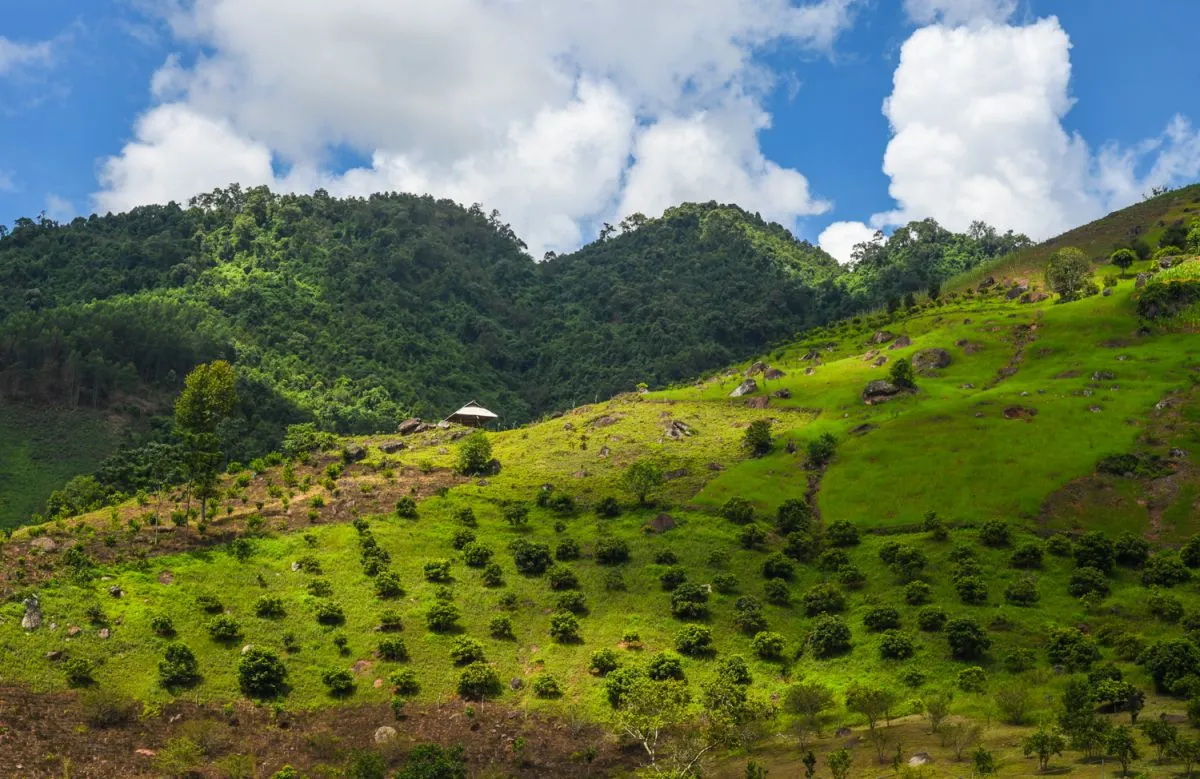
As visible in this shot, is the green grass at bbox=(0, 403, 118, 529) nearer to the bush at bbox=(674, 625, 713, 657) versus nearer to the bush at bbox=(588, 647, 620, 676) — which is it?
the bush at bbox=(588, 647, 620, 676)

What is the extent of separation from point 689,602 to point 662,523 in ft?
65.6

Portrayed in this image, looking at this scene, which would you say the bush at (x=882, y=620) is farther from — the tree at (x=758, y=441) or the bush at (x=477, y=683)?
the tree at (x=758, y=441)

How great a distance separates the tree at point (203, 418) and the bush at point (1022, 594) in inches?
3302

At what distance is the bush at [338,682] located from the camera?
70125 millimetres

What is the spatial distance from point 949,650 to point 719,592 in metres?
23.3

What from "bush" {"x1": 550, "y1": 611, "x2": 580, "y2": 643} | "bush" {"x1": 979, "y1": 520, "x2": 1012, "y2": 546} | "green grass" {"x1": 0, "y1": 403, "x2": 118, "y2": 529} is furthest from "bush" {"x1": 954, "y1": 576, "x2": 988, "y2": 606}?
"green grass" {"x1": 0, "y1": 403, "x2": 118, "y2": 529}

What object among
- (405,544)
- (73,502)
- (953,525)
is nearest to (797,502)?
(953,525)

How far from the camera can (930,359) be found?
6250 inches

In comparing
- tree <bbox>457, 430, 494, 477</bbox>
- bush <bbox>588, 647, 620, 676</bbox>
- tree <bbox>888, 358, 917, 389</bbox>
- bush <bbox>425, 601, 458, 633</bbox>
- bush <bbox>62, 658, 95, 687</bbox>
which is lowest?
bush <bbox>588, 647, 620, 676</bbox>

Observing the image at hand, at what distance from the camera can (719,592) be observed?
8894 cm

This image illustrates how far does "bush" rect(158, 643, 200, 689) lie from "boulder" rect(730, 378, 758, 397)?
111593 mm

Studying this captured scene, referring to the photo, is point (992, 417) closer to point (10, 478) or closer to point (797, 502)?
point (797, 502)

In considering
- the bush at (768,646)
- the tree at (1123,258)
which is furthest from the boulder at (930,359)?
the bush at (768,646)

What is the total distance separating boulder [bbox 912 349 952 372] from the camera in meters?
157
